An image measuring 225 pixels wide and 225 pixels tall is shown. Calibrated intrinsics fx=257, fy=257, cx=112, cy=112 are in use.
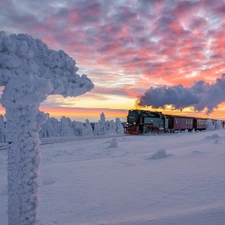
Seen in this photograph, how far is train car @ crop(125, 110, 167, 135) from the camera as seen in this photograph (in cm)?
3516

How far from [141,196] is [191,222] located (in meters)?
2.18

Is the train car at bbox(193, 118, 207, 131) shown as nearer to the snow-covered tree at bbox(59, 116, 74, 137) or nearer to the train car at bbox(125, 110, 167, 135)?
the train car at bbox(125, 110, 167, 135)

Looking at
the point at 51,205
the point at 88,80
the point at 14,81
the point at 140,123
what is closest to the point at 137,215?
the point at 51,205

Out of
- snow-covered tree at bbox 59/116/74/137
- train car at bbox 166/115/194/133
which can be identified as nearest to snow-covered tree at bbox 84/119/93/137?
snow-covered tree at bbox 59/116/74/137

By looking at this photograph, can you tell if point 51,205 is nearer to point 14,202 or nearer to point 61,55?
point 14,202

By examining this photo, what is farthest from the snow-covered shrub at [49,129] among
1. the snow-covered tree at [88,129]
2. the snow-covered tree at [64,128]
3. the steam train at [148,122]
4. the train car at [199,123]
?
the train car at [199,123]

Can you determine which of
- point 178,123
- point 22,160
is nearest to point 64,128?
point 178,123

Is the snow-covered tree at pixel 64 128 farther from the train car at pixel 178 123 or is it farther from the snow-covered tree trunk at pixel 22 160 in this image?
the snow-covered tree trunk at pixel 22 160

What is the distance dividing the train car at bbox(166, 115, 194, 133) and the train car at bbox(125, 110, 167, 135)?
2.91 m

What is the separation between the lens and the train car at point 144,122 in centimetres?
3516

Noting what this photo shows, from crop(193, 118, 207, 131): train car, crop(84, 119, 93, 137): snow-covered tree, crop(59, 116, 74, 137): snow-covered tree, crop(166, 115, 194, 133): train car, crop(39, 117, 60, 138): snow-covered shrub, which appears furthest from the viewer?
crop(193, 118, 207, 131): train car

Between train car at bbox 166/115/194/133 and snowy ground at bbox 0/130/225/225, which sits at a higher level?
train car at bbox 166/115/194/133

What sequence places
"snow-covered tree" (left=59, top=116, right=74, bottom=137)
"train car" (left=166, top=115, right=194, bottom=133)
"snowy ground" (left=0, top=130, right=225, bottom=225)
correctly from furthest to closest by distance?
"train car" (left=166, top=115, right=194, bottom=133), "snow-covered tree" (left=59, top=116, right=74, bottom=137), "snowy ground" (left=0, top=130, right=225, bottom=225)

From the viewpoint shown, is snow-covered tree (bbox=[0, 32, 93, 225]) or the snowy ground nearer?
snow-covered tree (bbox=[0, 32, 93, 225])
